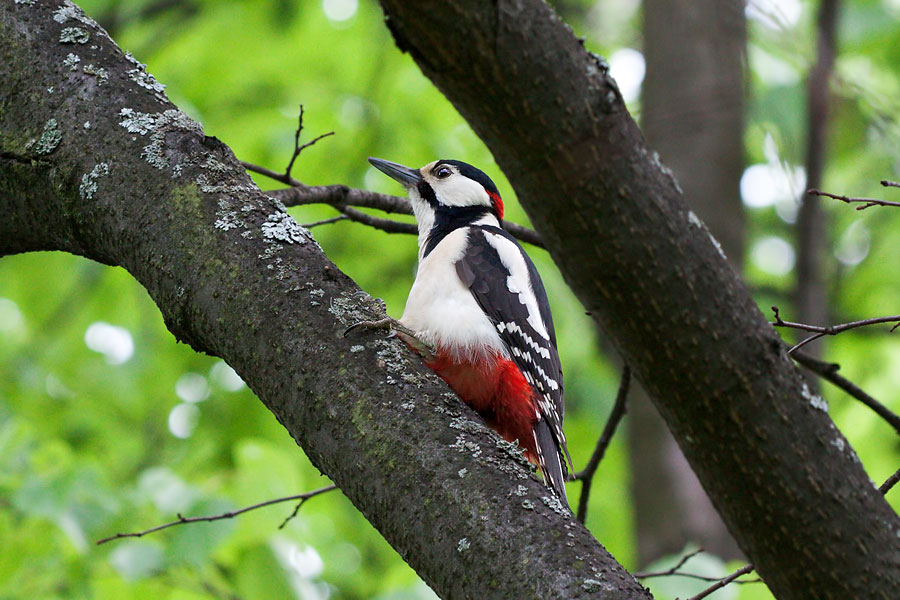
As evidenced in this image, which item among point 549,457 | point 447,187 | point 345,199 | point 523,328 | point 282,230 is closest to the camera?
point 282,230

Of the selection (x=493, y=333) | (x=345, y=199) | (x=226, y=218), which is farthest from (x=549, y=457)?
(x=226, y=218)

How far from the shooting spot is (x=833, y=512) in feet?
4.31

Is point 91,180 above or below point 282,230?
below

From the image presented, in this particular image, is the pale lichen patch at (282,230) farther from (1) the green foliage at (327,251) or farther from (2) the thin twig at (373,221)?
(1) the green foliage at (327,251)

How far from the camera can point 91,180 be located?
1.87 metres

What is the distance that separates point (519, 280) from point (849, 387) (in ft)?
4.66

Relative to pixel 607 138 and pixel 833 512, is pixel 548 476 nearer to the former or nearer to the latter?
pixel 833 512

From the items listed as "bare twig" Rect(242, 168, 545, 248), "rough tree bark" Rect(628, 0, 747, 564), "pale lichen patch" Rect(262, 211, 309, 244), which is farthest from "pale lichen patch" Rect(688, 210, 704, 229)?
"rough tree bark" Rect(628, 0, 747, 564)

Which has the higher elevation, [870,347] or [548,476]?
[870,347]

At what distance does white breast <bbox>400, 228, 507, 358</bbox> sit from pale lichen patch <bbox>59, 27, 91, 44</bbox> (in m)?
1.37

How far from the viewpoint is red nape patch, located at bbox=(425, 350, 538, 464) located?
2.91m

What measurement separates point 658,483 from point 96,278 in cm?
368

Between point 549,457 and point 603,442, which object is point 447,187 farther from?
point 603,442

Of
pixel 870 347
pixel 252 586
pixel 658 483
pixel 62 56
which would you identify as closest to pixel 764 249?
pixel 870 347
